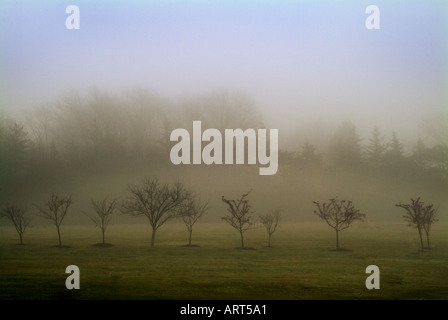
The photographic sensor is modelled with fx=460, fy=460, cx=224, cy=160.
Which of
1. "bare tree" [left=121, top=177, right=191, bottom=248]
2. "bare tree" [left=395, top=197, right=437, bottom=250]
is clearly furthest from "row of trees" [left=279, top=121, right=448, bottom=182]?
"bare tree" [left=121, top=177, right=191, bottom=248]

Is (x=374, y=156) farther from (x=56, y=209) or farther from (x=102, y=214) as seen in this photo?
(x=56, y=209)

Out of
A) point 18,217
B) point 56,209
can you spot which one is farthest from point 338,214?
point 18,217

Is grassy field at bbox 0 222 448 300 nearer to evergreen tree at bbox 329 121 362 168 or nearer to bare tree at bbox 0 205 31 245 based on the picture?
bare tree at bbox 0 205 31 245

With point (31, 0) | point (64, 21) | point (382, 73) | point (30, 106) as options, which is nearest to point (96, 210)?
point (30, 106)

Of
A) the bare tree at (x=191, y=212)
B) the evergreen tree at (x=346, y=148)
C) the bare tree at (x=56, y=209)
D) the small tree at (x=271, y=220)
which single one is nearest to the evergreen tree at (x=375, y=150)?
the evergreen tree at (x=346, y=148)

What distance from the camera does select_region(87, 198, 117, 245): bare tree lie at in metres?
15.5

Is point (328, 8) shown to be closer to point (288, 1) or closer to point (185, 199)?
point (288, 1)

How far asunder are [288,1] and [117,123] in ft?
24.2

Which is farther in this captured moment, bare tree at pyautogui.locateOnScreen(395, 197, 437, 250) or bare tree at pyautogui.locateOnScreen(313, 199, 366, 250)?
bare tree at pyautogui.locateOnScreen(313, 199, 366, 250)

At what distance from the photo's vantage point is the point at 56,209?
15.6 m

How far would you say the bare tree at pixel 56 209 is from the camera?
611 inches

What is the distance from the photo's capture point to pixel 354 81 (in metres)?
15.6
